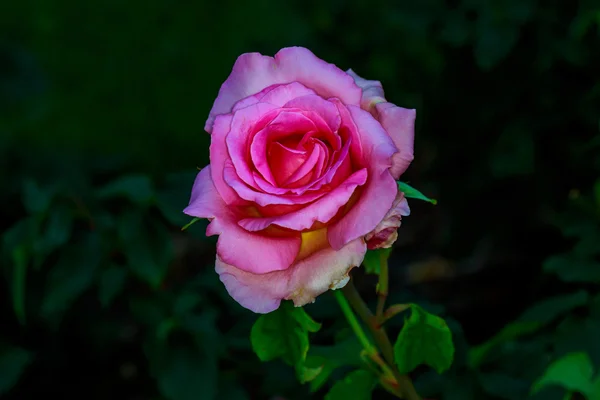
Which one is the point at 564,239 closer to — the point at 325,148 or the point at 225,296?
the point at 225,296

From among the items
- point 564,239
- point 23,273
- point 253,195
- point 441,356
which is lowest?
point 564,239

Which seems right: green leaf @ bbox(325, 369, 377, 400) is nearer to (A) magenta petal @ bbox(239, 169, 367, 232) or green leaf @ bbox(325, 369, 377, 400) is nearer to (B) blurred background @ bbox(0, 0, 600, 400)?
(B) blurred background @ bbox(0, 0, 600, 400)

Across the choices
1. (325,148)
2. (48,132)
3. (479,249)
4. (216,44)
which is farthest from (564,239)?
(48,132)

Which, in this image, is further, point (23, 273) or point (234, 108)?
point (23, 273)

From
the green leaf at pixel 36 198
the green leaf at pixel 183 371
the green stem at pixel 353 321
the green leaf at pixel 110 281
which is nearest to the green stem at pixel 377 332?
the green stem at pixel 353 321

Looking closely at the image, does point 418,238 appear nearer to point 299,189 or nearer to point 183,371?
point 183,371

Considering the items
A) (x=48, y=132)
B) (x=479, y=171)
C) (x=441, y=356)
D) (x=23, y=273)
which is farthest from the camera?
(x=48, y=132)

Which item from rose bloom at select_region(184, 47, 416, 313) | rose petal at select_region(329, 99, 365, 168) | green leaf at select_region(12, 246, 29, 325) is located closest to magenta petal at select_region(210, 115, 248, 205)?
rose bloom at select_region(184, 47, 416, 313)
